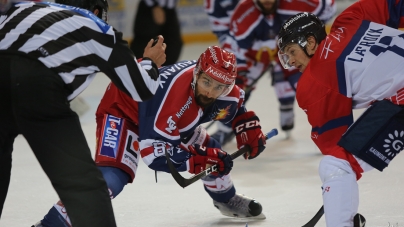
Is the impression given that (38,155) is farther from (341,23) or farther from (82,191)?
(341,23)

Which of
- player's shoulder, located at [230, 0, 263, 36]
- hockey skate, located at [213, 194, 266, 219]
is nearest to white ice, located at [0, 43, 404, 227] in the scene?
hockey skate, located at [213, 194, 266, 219]

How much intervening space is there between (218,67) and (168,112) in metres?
0.27

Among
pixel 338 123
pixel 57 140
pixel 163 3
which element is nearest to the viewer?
pixel 57 140

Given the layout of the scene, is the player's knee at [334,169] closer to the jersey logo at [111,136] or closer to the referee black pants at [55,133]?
the referee black pants at [55,133]

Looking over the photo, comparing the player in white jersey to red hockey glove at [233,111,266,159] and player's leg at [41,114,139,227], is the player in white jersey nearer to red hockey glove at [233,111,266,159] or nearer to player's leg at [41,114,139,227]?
red hockey glove at [233,111,266,159]

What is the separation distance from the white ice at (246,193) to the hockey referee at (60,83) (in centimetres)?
103

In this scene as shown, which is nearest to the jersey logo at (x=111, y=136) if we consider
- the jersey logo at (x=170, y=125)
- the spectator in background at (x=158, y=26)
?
the jersey logo at (x=170, y=125)

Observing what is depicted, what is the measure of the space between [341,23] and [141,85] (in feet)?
2.89

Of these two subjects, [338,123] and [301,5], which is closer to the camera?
[338,123]

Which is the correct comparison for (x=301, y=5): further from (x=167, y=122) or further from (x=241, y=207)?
(x=167, y=122)

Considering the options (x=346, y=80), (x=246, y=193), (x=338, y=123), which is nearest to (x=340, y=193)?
(x=338, y=123)

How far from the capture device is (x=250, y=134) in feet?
10.3

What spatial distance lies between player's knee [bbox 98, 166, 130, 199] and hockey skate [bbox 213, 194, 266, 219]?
0.60 metres

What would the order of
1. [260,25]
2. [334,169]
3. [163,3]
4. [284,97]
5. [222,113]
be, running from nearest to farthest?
[334,169] < [222,113] < [260,25] < [284,97] < [163,3]
